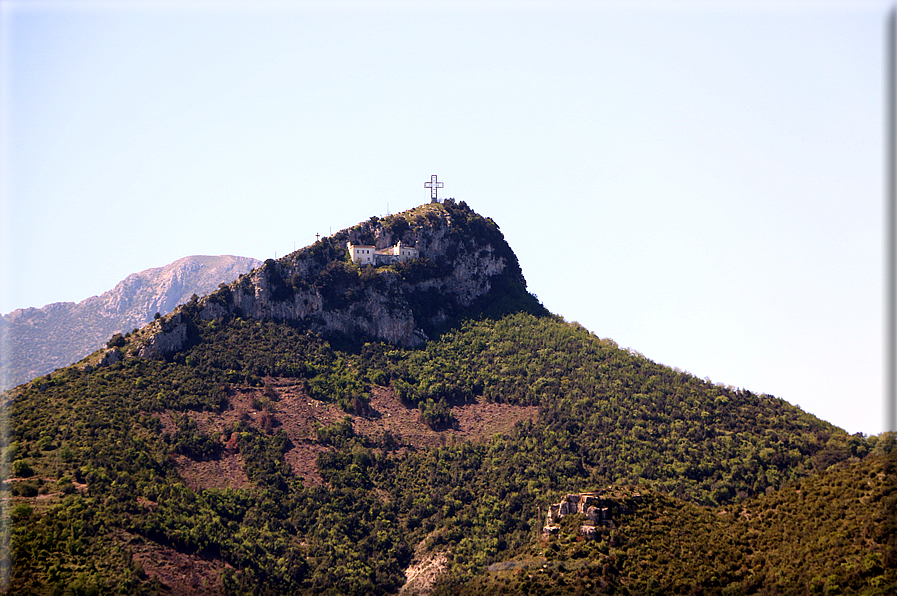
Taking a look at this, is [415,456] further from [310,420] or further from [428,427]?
[310,420]

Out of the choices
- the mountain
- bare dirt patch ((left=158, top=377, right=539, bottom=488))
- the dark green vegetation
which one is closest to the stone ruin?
the mountain

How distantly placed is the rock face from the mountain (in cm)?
40

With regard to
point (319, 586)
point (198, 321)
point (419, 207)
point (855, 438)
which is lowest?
point (319, 586)

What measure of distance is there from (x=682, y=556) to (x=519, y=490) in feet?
150

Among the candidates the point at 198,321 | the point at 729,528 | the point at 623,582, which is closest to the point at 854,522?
the point at 729,528

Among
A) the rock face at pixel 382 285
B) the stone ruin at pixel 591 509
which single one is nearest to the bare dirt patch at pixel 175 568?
the stone ruin at pixel 591 509

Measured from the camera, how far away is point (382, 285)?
6929 inches

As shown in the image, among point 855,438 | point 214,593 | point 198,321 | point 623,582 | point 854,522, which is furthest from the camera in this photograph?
point 198,321

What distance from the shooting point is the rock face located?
563 feet

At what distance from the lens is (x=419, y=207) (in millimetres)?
194750

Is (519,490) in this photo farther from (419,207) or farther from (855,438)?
(419,207)

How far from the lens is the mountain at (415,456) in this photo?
317ft

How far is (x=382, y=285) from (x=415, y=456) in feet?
119

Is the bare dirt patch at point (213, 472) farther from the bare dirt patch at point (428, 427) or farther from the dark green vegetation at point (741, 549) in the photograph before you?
the dark green vegetation at point (741, 549)
